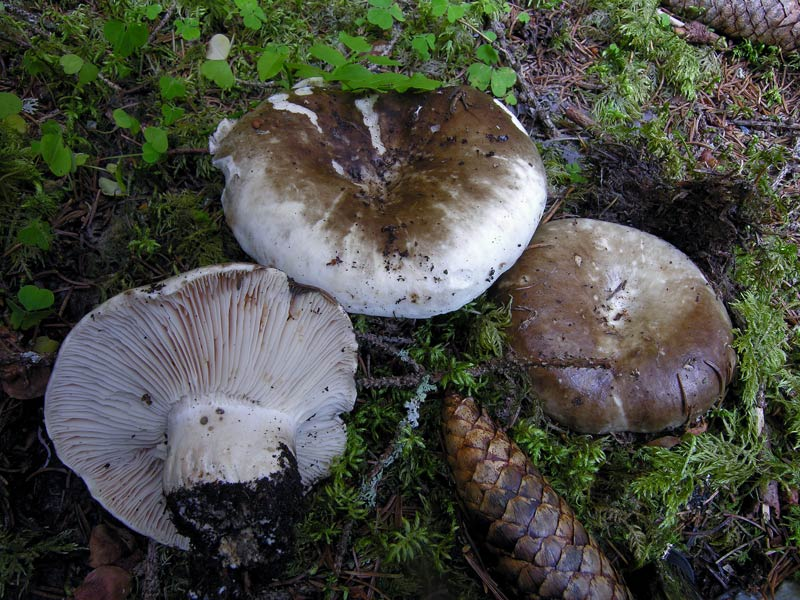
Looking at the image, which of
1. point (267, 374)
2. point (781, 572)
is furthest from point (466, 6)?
point (781, 572)

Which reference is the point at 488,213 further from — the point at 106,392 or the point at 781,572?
the point at 781,572

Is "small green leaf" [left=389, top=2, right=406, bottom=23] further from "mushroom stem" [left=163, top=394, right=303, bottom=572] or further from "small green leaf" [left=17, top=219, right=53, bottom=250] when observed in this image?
"mushroom stem" [left=163, top=394, right=303, bottom=572]

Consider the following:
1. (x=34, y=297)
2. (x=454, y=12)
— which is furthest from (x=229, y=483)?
(x=454, y=12)

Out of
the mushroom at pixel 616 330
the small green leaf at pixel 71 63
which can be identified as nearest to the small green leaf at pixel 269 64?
the small green leaf at pixel 71 63

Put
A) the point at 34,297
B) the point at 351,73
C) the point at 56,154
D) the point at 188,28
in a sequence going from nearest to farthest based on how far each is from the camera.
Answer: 1. the point at 34,297
2. the point at 56,154
3. the point at 351,73
4. the point at 188,28

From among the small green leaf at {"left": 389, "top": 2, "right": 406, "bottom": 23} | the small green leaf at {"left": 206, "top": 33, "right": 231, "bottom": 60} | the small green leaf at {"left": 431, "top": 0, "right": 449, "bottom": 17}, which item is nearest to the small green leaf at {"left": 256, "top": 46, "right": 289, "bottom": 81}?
the small green leaf at {"left": 206, "top": 33, "right": 231, "bottom": 60}

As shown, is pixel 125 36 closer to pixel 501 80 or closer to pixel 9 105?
pixel 9 105

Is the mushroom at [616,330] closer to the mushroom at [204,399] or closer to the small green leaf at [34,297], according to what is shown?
the mushroom at [204,399]
